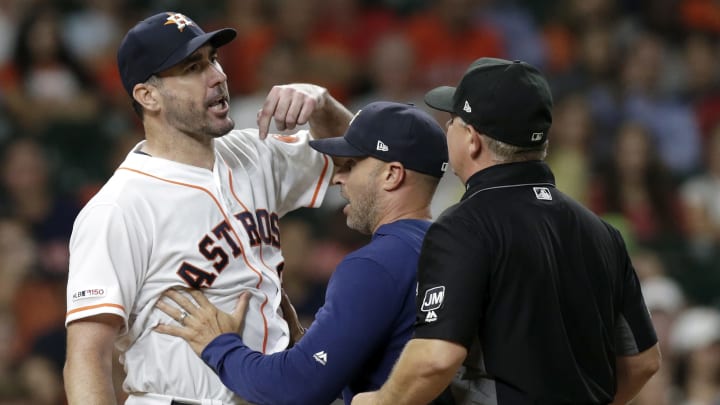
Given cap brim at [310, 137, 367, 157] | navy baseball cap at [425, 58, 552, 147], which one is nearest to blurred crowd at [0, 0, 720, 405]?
cap brim at [310, 137, 367, 157]

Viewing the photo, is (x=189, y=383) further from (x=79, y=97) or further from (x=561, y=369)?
(x=79, y=97)

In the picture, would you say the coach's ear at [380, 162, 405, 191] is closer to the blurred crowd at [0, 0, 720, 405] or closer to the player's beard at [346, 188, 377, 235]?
the player's beard at [346, 188, 377, 235]

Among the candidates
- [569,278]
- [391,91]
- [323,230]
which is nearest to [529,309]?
[569,278]

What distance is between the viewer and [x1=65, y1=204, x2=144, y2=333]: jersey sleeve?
3127mm

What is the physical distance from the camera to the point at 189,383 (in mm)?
3305

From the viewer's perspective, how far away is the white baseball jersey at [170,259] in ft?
10.4

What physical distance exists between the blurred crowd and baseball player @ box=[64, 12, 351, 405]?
2.97 meters

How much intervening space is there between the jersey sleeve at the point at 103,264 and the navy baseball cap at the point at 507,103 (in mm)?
1016

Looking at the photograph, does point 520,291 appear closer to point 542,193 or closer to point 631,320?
point 542,193

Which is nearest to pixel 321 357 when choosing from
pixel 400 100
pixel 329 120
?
pixel 329 120

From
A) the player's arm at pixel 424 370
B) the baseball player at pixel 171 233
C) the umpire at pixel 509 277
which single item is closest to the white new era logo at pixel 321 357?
the umpire at pixel 509 277

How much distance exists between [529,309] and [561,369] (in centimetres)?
19

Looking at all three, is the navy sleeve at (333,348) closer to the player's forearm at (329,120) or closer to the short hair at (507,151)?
the short hair at (507,151)

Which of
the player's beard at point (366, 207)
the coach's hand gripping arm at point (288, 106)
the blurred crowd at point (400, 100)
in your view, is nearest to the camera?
the player's beard at point (366, 207)
